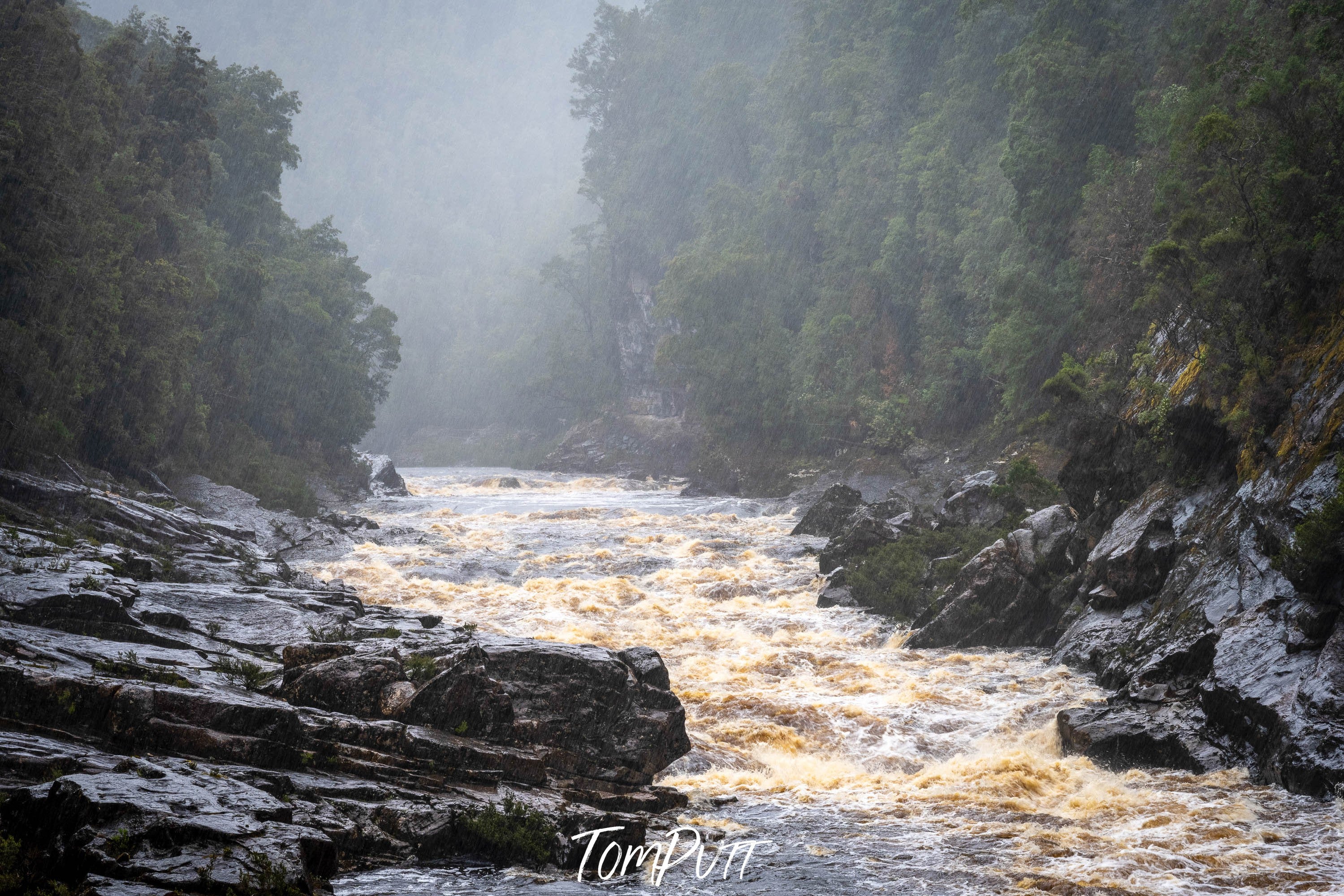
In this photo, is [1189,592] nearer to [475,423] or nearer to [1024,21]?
[1024,21]

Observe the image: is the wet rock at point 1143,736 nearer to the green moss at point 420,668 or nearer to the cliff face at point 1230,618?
the cliff face at point 1230,618

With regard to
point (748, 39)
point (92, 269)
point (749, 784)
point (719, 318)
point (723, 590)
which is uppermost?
point (748, 39)

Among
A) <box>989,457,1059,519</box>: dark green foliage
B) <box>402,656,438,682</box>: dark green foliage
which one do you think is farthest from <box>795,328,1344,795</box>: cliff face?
<box>402,656,438,682</box>: dark green foliage

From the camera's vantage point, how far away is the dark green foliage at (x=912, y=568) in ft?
57.9

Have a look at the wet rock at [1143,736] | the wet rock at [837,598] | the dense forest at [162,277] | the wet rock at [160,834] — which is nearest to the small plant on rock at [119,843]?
the wet rock at [160,834]

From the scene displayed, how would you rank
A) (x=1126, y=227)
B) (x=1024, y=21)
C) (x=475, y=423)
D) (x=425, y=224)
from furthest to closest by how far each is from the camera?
1. (x=425, y=224)
2. (x=475, y=423)
3. (x=1024, y=21)
4. (x=1126, y=227)

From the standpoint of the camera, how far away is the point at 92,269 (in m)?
21.0

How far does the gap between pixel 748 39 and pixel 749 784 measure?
74.4 metres

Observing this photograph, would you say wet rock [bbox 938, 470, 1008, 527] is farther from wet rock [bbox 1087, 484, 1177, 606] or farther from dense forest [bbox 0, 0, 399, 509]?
dense forest [bbox 0, 0, 399, 509]

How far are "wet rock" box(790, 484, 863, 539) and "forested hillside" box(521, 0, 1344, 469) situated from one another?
237 inches

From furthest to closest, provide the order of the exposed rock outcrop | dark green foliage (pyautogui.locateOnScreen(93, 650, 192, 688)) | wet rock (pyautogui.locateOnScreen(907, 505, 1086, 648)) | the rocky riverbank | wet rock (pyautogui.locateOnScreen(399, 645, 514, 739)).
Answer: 1. the exposed rock outcrop
2. wet rock (pyautogui.locateOnScreen(907, 505, 1086, 648))
3. wet rock (pyautogui.locateOnScreen(399, 645, 514, 739))
4. dark green foliage (pyautogui.locateOnScreen(93, 650, 192, 688))
5. the rocky riverbank

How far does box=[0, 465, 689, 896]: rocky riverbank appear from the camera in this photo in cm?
605

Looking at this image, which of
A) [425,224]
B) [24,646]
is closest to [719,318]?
[24,646]

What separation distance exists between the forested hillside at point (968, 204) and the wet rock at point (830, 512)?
19.7ft
